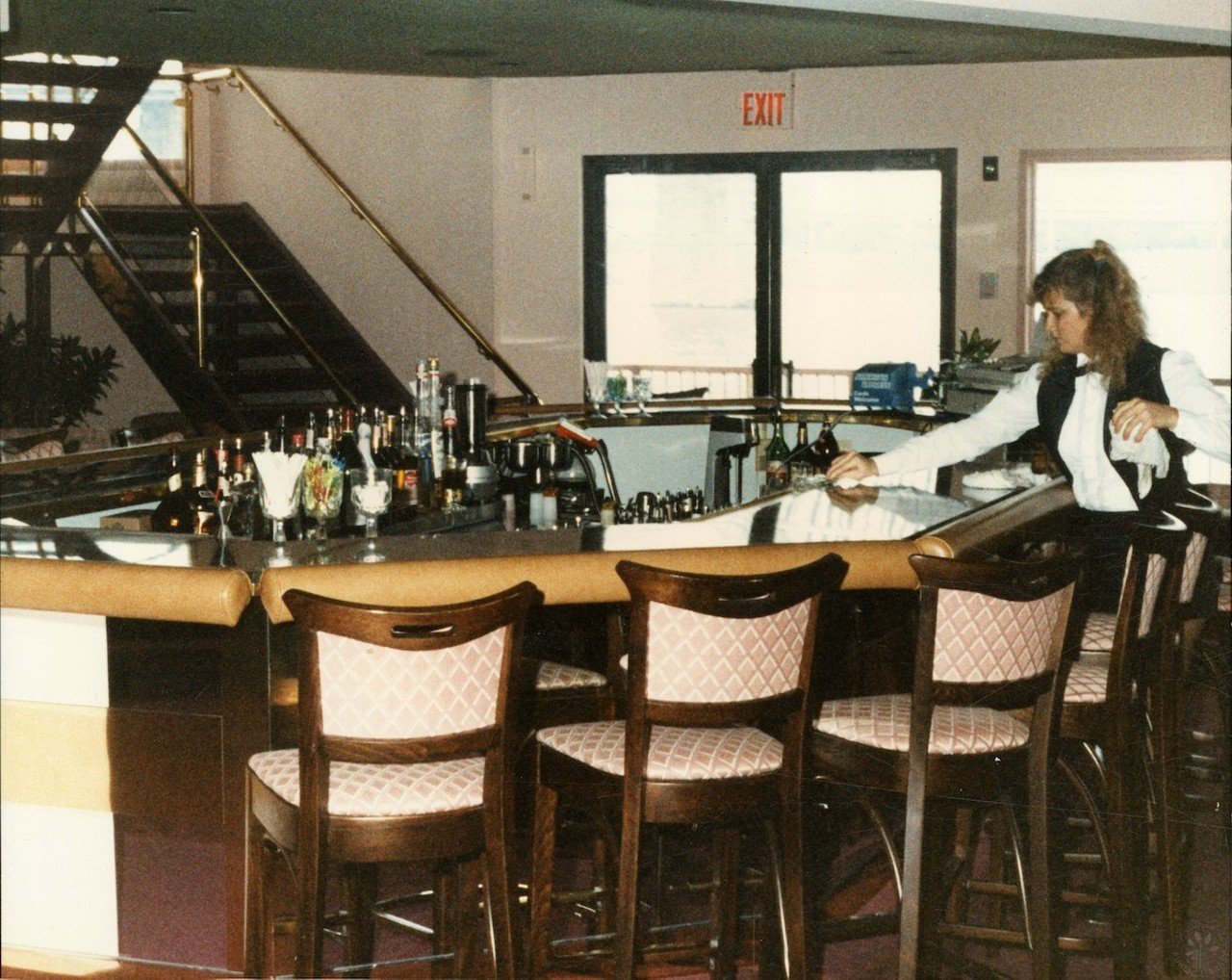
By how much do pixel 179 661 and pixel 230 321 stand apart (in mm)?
5963

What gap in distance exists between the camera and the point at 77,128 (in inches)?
265

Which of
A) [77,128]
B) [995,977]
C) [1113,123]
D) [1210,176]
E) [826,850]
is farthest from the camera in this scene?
[1113,123]

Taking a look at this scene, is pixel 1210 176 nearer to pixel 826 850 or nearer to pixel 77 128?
pixel 826 850

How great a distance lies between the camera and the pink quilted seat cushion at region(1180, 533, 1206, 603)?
121 inches

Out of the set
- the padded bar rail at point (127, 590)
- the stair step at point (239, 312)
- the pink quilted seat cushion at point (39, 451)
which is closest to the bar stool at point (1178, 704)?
the padded bar rail at point (127, 590)

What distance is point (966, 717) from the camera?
2615 mm

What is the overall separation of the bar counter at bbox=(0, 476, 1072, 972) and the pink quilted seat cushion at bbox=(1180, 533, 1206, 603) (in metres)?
0.40

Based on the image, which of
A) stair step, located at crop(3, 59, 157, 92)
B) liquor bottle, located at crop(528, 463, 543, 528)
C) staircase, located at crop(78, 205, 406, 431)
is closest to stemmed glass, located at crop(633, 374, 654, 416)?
liquor bottle, located at crop(528, 463, 543, 528)

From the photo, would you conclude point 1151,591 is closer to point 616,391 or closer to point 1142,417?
point 1142,417

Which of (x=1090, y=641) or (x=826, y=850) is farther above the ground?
(x=1090, y=641)

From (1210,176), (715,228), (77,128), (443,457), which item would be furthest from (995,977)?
(715,228)

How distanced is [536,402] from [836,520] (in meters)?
2.68

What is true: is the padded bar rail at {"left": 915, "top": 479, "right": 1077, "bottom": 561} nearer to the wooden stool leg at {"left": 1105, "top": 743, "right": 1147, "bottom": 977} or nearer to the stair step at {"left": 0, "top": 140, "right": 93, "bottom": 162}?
the wooden stool leg at {"left": 1105, "top": 743, "right": 1147, "bottom": 977}

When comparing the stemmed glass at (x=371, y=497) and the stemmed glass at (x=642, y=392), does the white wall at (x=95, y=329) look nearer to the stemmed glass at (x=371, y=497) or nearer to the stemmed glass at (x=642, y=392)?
the stemmed glass at (x=642, y=392)
